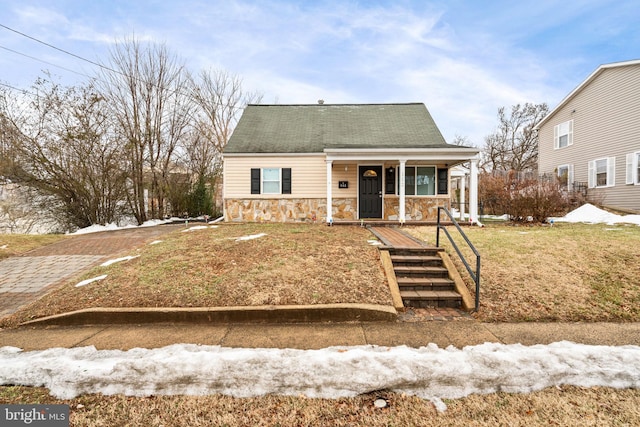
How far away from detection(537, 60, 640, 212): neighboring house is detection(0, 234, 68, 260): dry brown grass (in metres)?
23.8

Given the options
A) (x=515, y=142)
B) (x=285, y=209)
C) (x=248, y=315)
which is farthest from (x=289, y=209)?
(x=515, y=142)

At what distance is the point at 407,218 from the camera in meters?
12.1

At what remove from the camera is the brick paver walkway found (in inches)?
200

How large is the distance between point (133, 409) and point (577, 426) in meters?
3.47

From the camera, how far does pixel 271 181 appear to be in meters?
12.3

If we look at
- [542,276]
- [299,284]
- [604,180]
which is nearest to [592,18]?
[604,180]

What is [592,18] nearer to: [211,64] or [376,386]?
[376,386]

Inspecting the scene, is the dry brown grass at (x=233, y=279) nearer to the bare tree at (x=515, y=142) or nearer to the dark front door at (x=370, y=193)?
the dark front door at (x=370, y=193)

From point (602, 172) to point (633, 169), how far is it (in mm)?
1619

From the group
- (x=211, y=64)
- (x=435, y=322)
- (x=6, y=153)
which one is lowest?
(x=435, y=322)

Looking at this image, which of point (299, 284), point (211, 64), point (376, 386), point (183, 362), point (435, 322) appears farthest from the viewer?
point (211, 64)

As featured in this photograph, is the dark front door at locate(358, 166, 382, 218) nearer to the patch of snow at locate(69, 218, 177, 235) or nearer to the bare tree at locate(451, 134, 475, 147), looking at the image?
the patch of snow at locate(69, 218, 177, 235)

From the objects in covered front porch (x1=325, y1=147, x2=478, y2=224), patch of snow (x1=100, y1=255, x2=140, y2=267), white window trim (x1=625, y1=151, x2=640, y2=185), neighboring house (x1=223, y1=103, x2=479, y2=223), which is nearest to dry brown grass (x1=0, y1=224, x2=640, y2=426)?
patch of snow (x1=100, y1=255, x2=140, y2=267)

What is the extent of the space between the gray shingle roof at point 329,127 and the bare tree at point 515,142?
19081 millimetres
